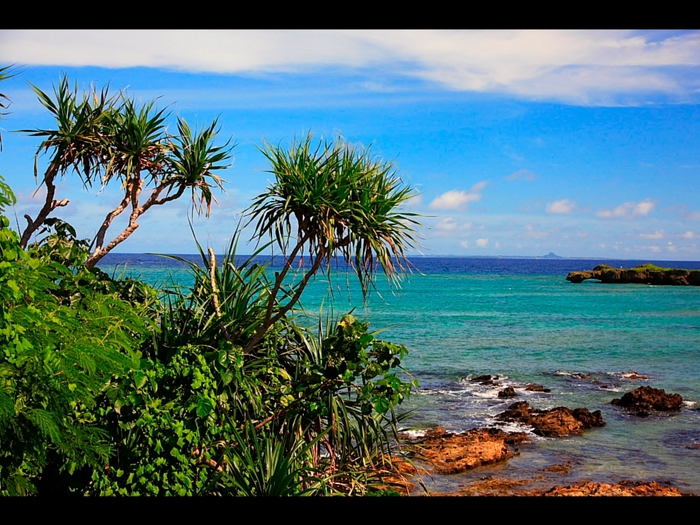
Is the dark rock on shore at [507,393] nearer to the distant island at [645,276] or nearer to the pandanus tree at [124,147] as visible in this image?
the pandanus tree at [124,147]

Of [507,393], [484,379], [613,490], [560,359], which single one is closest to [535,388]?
[484,379]

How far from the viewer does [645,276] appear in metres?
54.2

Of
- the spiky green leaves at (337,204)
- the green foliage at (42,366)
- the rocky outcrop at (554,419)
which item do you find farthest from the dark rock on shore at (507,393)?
the green foliage at (42,366)

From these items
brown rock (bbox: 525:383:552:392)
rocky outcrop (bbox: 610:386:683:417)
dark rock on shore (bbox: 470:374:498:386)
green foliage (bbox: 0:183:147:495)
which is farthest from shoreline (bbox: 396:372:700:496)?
dark rock on shore (bbox: 470:374:498:386)

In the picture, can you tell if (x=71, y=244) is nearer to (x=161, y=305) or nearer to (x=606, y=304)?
(x=161, y=305)

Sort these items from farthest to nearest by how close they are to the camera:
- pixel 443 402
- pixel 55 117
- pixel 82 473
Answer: pixel 443 402 → pixel 55 117 → pixel 82 473

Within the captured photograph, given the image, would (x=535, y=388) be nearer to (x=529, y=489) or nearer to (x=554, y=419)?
(x=554, y=419)

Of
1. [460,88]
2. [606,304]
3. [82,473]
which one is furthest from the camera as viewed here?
[460,88]

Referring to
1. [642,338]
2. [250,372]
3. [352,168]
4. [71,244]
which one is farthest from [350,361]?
[642,338]

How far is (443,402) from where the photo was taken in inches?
495

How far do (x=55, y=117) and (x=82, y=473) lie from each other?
8.88ft

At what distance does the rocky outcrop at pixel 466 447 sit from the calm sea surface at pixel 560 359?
166 millimetres

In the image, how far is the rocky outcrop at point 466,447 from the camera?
8078mm

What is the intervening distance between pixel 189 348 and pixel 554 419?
7.81 m
